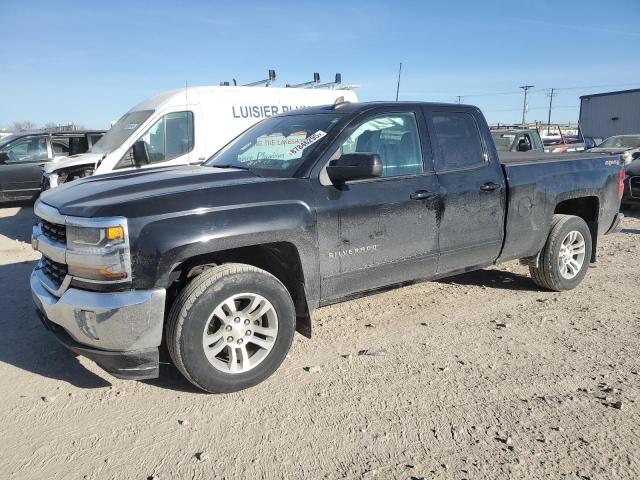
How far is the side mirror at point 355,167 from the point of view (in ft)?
11.5

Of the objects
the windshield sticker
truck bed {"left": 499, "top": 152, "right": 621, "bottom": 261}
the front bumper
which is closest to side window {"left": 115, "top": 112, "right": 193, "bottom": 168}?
the windshield sticker

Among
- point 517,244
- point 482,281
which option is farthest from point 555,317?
point 482,281

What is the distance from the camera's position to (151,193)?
10.5 feet

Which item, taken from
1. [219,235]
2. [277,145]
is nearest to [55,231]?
[219,235]

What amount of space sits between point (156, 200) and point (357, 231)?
1.40m

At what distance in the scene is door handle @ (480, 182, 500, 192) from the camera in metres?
4.42

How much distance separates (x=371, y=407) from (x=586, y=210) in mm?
3760

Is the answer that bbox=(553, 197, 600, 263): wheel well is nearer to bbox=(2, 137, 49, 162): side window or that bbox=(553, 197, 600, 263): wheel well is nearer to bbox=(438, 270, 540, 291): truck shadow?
bbox=(438, 270, 540, 291): truck shadow

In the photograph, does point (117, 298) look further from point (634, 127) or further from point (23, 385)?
point (634, 127)

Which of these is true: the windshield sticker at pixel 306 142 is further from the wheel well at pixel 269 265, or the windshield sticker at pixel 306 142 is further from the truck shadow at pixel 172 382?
the truck shadow at pixel 172 382

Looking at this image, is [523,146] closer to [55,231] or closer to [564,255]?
[564,255]

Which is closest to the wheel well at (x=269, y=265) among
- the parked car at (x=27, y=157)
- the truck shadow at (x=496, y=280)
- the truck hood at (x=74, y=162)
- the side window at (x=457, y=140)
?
the side window at (x=457, y=140)

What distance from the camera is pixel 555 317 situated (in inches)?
183

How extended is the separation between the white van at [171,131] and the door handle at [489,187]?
436cm
